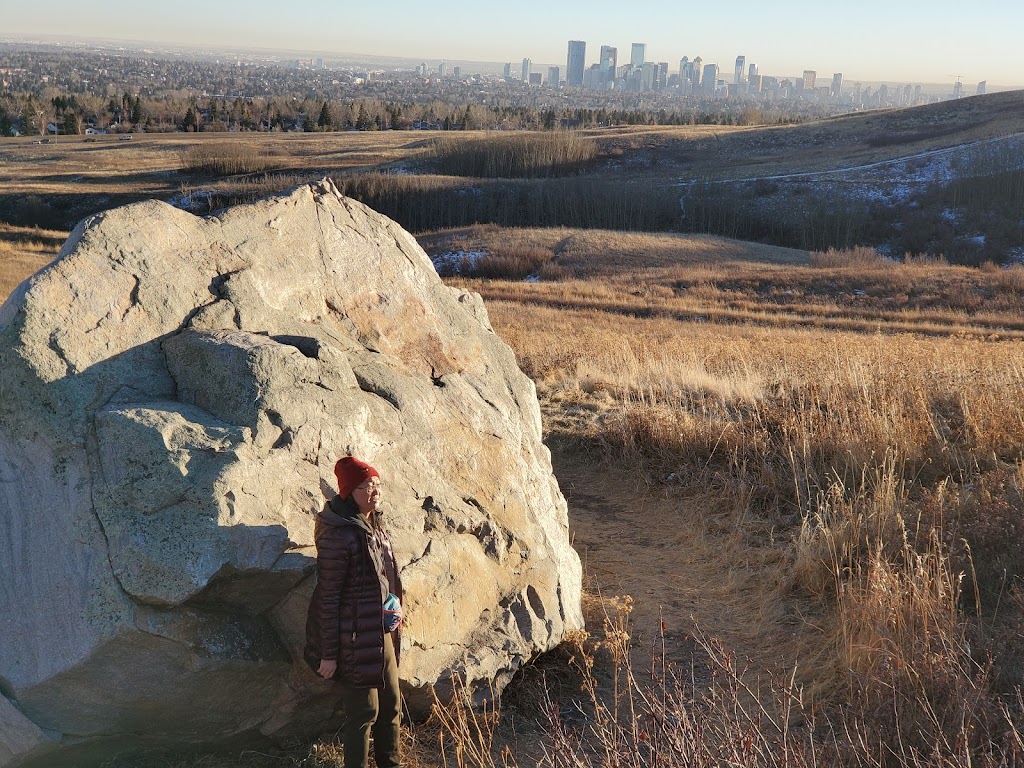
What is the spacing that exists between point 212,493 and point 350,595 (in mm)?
806

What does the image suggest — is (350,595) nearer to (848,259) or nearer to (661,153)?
(848,259)

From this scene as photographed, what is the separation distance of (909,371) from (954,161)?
5335cm

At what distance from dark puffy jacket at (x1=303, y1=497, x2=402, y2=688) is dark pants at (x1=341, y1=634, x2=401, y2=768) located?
14 cm

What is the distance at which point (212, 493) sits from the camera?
4.26m

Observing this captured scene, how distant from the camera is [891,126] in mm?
76812

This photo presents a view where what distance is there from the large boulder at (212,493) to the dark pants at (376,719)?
0.24m

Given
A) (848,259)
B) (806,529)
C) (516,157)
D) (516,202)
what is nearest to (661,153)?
(516,157)

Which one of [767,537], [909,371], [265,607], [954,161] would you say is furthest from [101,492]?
[954,161]

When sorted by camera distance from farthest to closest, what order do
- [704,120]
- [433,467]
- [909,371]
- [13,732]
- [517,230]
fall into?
[704,120]
[517,230]
[909,371]
[433,467]
[13,732]

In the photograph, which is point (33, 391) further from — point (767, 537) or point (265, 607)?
point (767, 537)

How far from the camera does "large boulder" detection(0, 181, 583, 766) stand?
4.14m

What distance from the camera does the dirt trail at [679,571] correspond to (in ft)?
19.4

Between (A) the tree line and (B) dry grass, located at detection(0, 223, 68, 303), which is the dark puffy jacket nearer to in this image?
(B) dry grass, located at detection(0, 223, 68, 303)

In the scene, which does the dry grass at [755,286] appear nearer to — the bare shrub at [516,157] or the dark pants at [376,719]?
the dark pants at [376,719]
